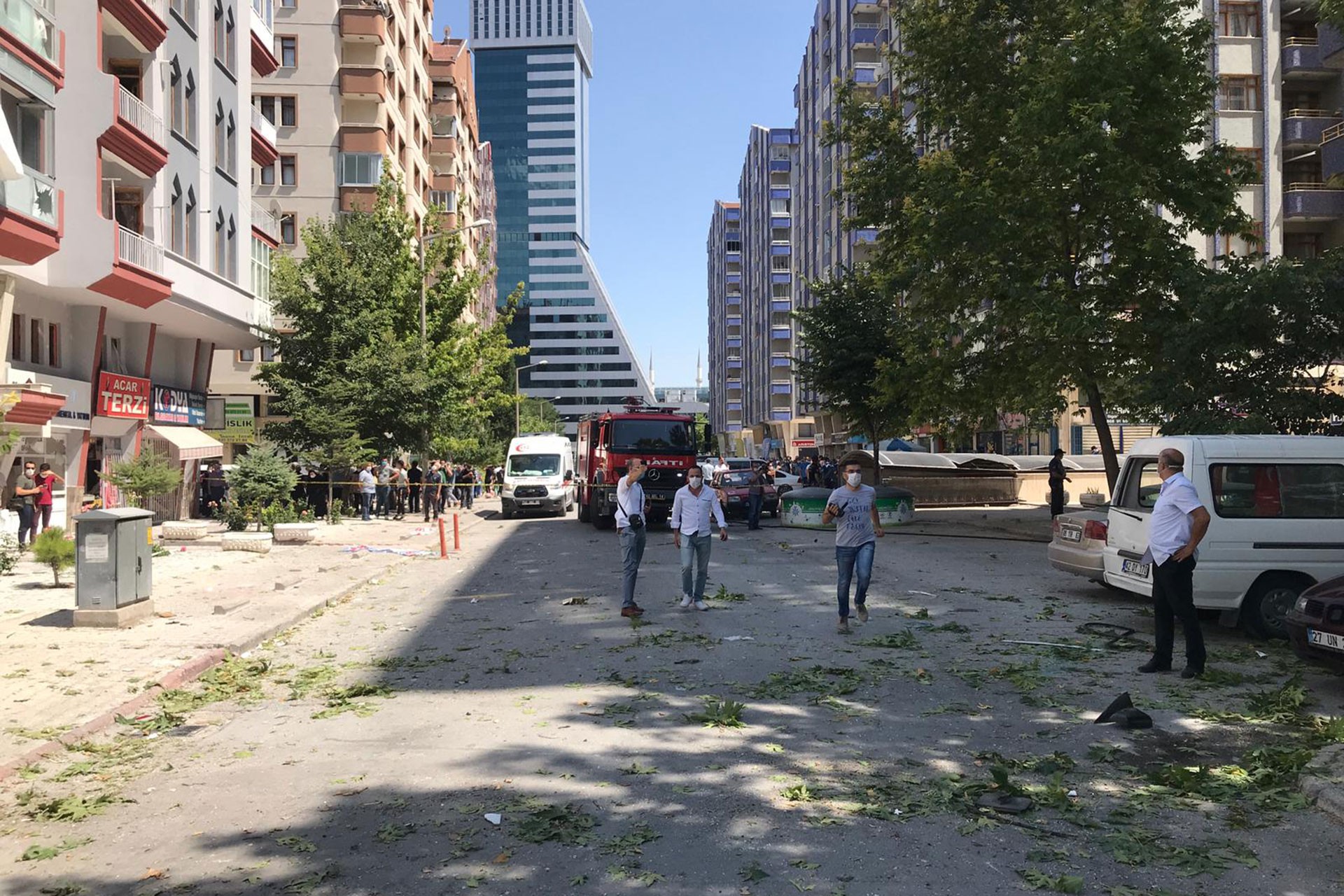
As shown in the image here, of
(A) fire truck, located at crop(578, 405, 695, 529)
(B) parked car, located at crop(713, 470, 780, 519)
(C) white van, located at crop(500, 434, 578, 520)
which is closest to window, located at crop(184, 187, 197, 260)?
(C) white van, located at crop(500, 434, 578, 520)

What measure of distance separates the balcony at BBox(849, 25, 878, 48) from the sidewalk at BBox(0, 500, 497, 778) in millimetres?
55260

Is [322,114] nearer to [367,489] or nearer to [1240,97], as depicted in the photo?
[367,489]

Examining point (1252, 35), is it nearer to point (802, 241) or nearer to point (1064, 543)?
point (1064, 543)

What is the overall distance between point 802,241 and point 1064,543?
77993 mm

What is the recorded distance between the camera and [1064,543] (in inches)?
533

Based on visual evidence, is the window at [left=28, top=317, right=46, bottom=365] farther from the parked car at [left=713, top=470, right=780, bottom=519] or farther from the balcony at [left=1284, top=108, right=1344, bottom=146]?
the balcony at [left=1284, top=108, right=1344, bottom=146]

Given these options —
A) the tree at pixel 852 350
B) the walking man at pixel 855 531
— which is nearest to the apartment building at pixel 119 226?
the walking man at pixel 855 531

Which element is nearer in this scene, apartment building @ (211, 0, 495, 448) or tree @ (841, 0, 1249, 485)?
tree @ (841, 0, 1249, 485)

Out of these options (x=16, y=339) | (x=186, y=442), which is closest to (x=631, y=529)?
(x=16, y=339)

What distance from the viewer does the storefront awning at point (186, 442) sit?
94.6 feet

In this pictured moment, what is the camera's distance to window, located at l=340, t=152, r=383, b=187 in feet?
164

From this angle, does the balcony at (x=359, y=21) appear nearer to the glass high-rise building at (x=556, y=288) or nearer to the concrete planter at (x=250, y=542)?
the concrete planter at (x=250, y=542)

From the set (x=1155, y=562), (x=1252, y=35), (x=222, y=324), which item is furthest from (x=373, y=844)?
(x=1252, y=35)

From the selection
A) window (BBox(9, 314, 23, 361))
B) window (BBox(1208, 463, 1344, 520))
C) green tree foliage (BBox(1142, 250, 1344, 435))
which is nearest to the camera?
window (BBox(1208, 463, 1344, 520))
